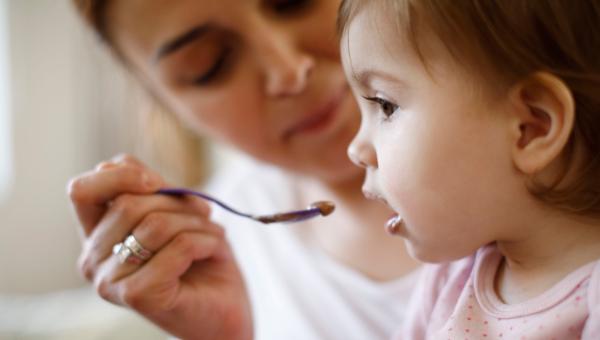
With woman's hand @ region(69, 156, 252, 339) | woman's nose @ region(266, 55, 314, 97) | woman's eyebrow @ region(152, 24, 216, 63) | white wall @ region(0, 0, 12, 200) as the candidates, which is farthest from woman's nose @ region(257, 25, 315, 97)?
white wall @ region(0, 0, 12, 200)

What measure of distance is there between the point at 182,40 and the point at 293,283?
0.55 metres

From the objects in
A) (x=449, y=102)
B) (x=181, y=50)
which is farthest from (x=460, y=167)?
(x=181, y=50)

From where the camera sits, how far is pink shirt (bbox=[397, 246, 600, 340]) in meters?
0.55

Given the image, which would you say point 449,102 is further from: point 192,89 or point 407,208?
point 192,89

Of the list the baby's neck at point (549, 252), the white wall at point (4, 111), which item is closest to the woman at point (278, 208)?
the baby's neck at point (549, 252)

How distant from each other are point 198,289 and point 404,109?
0.46 meters

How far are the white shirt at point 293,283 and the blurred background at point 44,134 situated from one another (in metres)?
1.64

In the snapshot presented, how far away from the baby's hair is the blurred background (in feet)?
8.66

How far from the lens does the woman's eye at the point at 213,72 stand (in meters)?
1.10

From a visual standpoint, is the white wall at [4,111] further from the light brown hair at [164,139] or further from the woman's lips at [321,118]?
the woman's lips at [321,118]

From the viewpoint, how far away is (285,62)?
1.02 m

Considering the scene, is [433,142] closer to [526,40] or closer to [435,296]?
[526,40]

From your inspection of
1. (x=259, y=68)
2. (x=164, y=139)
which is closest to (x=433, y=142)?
(x=259, y=68)

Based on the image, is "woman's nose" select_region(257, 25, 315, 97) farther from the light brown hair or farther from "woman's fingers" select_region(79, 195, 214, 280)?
the light brown hair
